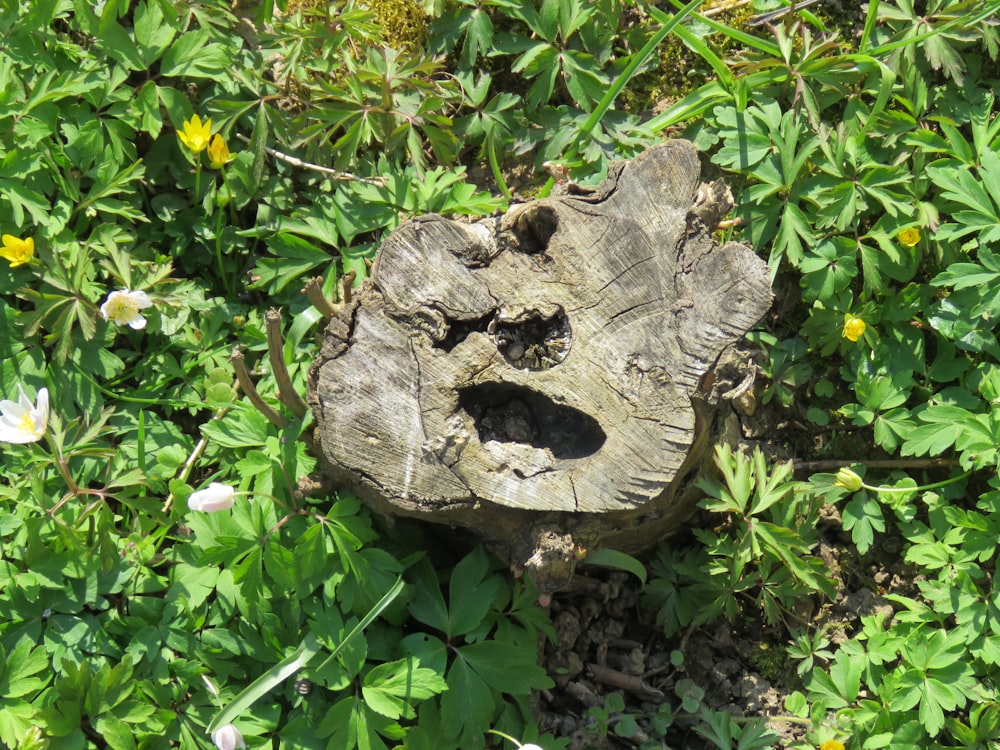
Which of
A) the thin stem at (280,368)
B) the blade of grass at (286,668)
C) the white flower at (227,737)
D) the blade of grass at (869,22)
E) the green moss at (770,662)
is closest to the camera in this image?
the white flower at (227,737)

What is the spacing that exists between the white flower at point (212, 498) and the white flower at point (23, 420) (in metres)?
0.57

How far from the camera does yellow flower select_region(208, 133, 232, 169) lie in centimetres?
325

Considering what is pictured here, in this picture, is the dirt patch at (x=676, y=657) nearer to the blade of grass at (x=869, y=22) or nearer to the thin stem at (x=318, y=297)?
the thin stem at (x=318, y=297)

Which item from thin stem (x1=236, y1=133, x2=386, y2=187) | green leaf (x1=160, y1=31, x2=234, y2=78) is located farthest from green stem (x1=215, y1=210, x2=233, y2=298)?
green leaf (x1=160, y1=31, x2=234, y2=78)

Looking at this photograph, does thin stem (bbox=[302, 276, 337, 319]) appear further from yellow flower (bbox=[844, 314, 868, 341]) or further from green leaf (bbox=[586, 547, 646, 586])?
yellow flower (bbox=[844, 314, 868, 341])

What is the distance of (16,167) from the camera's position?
317 cm

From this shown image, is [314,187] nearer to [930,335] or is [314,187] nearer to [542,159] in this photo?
[542,159]

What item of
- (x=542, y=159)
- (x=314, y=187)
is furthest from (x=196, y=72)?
(x=542, y=159)

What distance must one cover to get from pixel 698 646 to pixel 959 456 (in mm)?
1164

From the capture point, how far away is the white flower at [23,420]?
2754 mm

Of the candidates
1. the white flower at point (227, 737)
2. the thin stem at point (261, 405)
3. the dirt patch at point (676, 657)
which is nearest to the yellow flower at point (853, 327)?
the dirt patch at point (676, 657)

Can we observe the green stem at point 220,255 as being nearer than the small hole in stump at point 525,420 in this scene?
No

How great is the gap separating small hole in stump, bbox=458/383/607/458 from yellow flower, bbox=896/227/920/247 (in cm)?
146

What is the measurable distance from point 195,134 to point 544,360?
156cm
